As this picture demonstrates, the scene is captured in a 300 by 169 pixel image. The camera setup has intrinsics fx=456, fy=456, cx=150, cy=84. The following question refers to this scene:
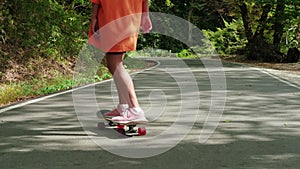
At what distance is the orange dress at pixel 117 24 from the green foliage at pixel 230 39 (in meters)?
32.8

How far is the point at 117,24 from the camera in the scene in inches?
189

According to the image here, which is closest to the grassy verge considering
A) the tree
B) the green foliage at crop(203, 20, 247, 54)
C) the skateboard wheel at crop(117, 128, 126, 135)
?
the skateboard wheel at crop(117, 128, 126, 135)

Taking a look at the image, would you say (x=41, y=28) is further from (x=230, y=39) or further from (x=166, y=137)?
(x=230, y=39)

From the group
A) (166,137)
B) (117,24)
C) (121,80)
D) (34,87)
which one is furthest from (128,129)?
(34,87)

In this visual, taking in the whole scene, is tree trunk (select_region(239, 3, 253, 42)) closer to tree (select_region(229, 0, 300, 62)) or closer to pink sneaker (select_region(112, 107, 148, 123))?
tree (select_region(229, 0, 300, 62))

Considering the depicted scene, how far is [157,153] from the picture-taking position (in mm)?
4266

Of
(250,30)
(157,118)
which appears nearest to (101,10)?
(157,118)

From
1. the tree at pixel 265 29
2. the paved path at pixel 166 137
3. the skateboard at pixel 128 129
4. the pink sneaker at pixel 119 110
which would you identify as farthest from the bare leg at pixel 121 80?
the tree at pixel 265 29

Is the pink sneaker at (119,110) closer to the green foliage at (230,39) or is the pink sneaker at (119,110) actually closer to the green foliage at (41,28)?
the green foliage at (41,28)


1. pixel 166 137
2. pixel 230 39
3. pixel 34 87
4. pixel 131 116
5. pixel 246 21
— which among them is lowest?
pixel 34 87

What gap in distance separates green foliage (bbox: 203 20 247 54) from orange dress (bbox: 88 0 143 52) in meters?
32.8

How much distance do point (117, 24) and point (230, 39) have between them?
1383 inches

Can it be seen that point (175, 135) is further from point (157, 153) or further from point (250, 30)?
point (250, 30)

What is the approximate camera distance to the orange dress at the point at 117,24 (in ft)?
15.7
